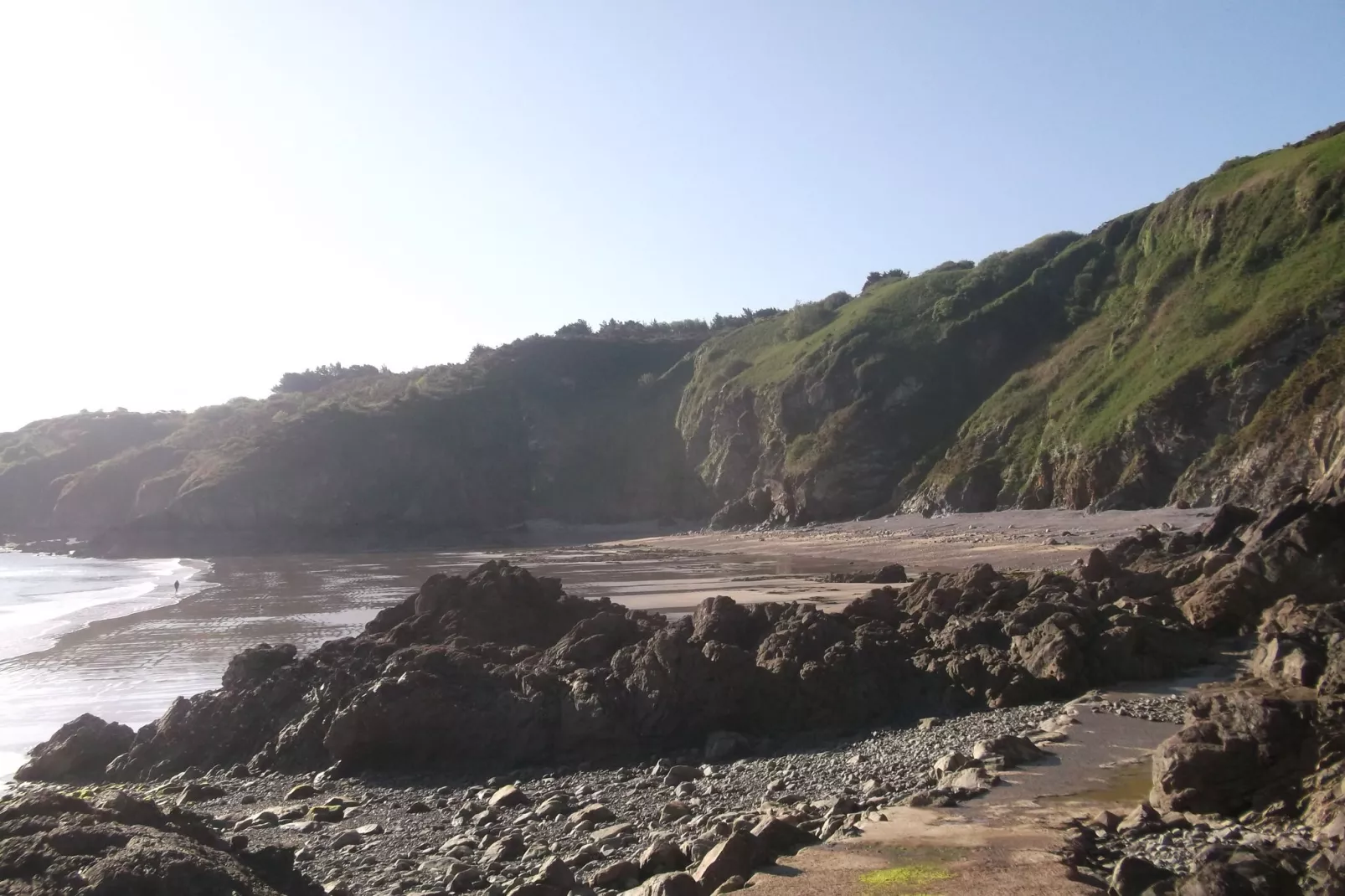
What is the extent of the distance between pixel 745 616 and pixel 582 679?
336 cm

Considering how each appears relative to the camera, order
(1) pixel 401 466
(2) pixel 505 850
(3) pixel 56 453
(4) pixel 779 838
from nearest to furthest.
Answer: (4) pixel 779 838, (2) pixel 505 850, (1) pixel 401 466, (3) pixel 56 453

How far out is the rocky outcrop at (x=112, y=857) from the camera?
283 inches

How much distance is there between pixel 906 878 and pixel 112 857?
6000 mm

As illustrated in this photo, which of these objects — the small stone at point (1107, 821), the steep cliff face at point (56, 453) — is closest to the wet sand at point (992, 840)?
the small stone at point (1107, 821)

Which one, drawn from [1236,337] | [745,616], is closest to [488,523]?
[1236,337]

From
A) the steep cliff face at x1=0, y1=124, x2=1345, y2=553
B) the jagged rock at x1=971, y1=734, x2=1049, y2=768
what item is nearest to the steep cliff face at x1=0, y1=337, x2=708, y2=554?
the steep cliff face at x1=0, y1=124, x2=1345, y2=553

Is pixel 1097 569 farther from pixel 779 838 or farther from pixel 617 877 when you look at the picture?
pixel 617 877

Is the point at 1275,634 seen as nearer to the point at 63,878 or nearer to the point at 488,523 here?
the point at 63,878

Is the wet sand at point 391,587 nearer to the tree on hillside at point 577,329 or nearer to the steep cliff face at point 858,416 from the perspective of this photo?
the steep cliff face at point 858,416

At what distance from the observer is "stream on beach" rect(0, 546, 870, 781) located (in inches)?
830

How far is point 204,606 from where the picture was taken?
3812cm

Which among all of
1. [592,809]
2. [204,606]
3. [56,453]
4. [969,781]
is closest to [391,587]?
[204,606]

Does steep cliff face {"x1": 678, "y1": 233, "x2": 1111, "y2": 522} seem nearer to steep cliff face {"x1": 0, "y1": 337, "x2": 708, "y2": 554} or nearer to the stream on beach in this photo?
steep cliff face {"x1": 0, "y1": 337, "x2": 708, "y2": 554}

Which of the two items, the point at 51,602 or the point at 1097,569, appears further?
the point at 51,602
